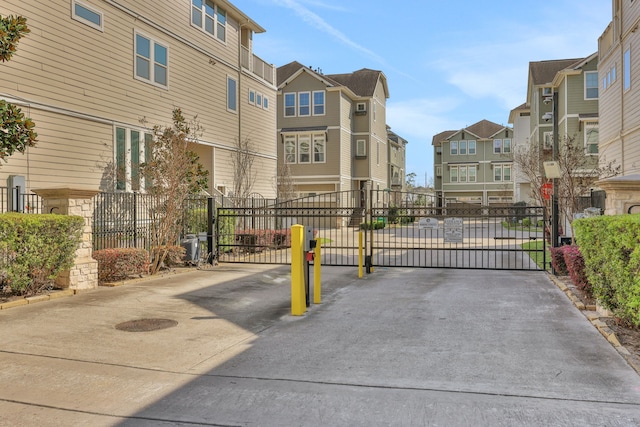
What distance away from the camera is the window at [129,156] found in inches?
599

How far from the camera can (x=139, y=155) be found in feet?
53.2

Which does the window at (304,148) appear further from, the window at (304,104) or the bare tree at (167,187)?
the bare tree at (167,187)

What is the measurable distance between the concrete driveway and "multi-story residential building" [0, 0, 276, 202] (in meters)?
5.88

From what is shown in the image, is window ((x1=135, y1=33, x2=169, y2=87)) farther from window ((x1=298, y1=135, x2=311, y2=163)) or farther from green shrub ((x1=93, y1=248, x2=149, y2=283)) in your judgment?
window ((x1=298, y1=135, x2=311, y2=163))

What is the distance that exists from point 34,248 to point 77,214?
1488 mm

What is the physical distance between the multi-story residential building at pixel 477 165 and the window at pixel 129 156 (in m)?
50.5

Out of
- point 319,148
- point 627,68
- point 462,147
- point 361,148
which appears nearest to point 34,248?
point 627,68

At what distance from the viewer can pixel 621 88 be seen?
2012 cm

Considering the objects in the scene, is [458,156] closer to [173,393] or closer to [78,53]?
[78,53]

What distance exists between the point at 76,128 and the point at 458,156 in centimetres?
5678

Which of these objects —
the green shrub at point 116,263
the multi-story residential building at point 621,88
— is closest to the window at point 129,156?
the green shrub at point 116,263

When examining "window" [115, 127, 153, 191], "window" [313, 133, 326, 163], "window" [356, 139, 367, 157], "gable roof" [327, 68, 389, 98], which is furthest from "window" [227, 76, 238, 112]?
"gable roof" [327, 68, 389, 98]

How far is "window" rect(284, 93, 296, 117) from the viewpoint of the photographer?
126ft

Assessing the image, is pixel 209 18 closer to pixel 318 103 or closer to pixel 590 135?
pixel 318 103
